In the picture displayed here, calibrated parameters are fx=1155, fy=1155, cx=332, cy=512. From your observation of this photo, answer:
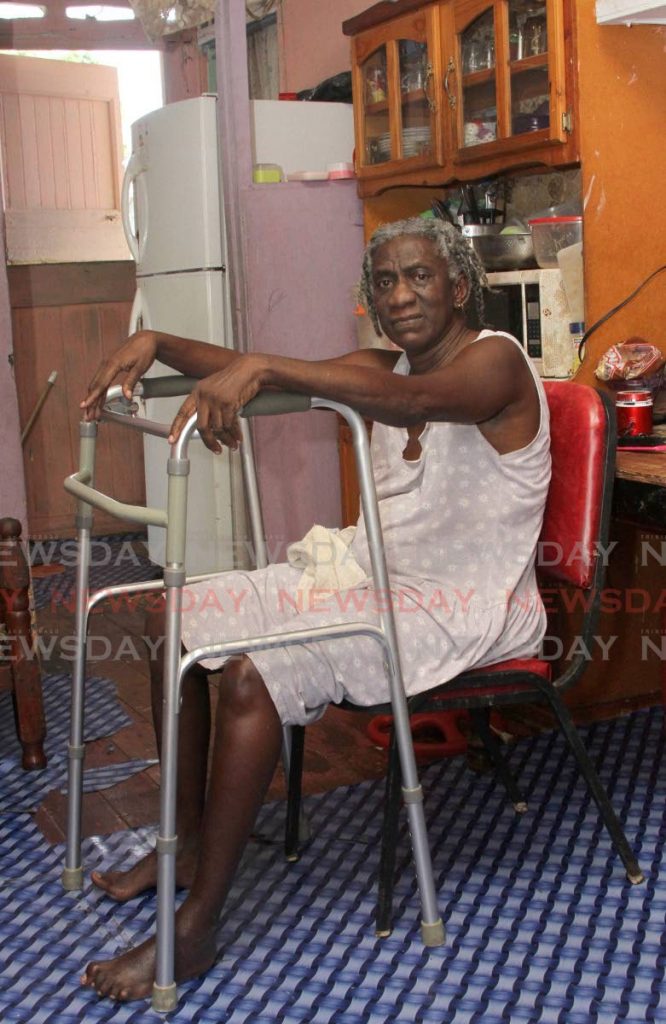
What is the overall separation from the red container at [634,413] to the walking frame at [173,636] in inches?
32.5

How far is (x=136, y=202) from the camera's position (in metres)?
4.35

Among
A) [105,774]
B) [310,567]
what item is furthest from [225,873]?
[105,774]

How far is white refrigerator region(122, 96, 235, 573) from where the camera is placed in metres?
3.89

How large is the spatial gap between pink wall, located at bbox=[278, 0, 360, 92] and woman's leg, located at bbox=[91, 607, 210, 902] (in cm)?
297

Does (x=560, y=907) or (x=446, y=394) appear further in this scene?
(x=560, y=907)

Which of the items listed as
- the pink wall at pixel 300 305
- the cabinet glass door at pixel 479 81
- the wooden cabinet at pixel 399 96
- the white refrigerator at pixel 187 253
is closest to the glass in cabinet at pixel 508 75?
the cabinet glass door at pixel 479 81

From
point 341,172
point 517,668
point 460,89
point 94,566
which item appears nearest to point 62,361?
point 94,566

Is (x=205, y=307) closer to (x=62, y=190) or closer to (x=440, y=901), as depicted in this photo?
(x=62, y=190)

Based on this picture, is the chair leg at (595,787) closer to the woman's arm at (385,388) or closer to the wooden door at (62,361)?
the woman's arm at (385,388)

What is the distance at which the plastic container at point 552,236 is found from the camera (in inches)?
109

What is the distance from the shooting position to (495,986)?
178 cm

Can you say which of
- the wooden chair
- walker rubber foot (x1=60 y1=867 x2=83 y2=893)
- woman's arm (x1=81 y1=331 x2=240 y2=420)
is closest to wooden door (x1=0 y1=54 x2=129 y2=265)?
the wooden chair

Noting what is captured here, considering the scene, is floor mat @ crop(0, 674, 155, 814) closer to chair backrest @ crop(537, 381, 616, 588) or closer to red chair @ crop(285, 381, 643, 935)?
red chair @ crop(285, 381, 643, 935)

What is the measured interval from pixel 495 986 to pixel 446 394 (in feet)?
3.00
